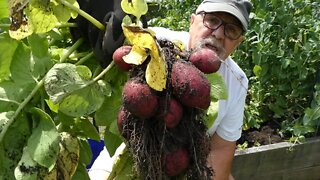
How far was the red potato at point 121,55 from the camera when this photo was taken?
0.82 metres

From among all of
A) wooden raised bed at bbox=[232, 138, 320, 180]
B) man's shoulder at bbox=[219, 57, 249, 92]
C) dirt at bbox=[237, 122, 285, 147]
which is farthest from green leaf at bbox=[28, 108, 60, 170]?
dirt at bbox=[237, 122, 285, 147]

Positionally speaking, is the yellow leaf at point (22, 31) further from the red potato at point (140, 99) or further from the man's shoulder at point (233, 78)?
the man's shoulder at point (233, 78)

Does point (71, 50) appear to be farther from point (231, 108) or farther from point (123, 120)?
point (231, 108)

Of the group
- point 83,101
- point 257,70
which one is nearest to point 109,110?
point 83,101

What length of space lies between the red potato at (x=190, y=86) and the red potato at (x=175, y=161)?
0.08 meters

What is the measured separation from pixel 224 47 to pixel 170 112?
2.93 feet

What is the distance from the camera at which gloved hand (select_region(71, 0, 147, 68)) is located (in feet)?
2.90

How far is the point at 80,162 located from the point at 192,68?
1.12 feet

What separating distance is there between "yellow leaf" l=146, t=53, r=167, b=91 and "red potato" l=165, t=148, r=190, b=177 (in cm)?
11

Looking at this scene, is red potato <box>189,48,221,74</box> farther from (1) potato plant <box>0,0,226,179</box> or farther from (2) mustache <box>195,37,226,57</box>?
(2) mustache <box>195,37,226,57</box>

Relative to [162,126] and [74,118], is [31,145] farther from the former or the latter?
[162,126]

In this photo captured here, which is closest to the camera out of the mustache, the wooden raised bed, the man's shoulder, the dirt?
the mustache

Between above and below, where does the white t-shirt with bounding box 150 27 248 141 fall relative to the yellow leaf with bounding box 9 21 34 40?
below

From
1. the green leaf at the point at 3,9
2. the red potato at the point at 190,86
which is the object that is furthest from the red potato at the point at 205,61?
the green leaf at the point at 3,9
